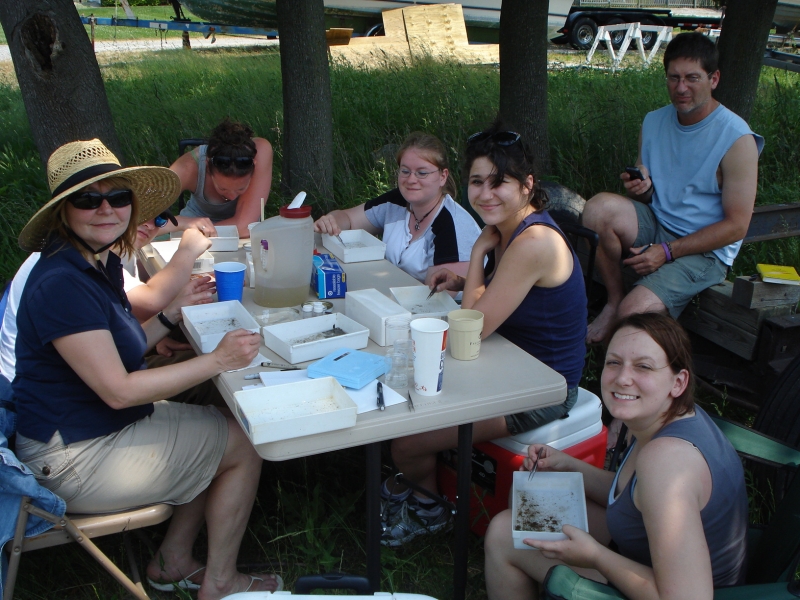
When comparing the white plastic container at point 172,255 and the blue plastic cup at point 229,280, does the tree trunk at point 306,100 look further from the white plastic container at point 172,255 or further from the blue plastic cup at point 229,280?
the blue plastic cup at point 229,280

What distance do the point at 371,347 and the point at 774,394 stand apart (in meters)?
1.45

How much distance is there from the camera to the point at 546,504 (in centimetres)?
190

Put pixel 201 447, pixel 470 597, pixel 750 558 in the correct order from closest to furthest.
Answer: pixel 750 558
pixel 201 447
pixel 470 597

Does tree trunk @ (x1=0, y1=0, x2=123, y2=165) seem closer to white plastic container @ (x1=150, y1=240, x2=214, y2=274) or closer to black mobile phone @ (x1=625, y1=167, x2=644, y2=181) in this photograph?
white plastic container @ (x1=150, y1=240, x2=214, y2=274)

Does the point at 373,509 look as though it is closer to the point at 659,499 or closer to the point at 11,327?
the point at 659,499

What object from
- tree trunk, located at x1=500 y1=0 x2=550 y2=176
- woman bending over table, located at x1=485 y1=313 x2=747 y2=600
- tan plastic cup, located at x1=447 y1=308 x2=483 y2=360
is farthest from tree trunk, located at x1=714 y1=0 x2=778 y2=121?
woman bending over table, located at x1=485 y1=313 x2=747 y2=600

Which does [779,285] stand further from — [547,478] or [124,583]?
[124,583]

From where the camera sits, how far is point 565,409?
93.1 inches

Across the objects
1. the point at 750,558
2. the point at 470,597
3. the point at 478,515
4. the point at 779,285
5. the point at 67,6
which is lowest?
the point at 470,597

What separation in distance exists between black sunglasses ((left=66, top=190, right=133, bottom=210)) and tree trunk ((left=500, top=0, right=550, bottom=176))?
3472mm

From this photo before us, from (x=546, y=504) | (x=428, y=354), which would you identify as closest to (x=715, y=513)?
(x=546, y=504)

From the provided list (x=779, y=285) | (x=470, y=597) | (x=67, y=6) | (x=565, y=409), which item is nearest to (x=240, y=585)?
(x=470, y=597)

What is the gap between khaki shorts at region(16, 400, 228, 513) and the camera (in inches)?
77.4

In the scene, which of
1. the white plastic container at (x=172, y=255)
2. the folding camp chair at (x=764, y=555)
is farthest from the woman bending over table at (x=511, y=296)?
the white plastic container at (x=172, y=255)
